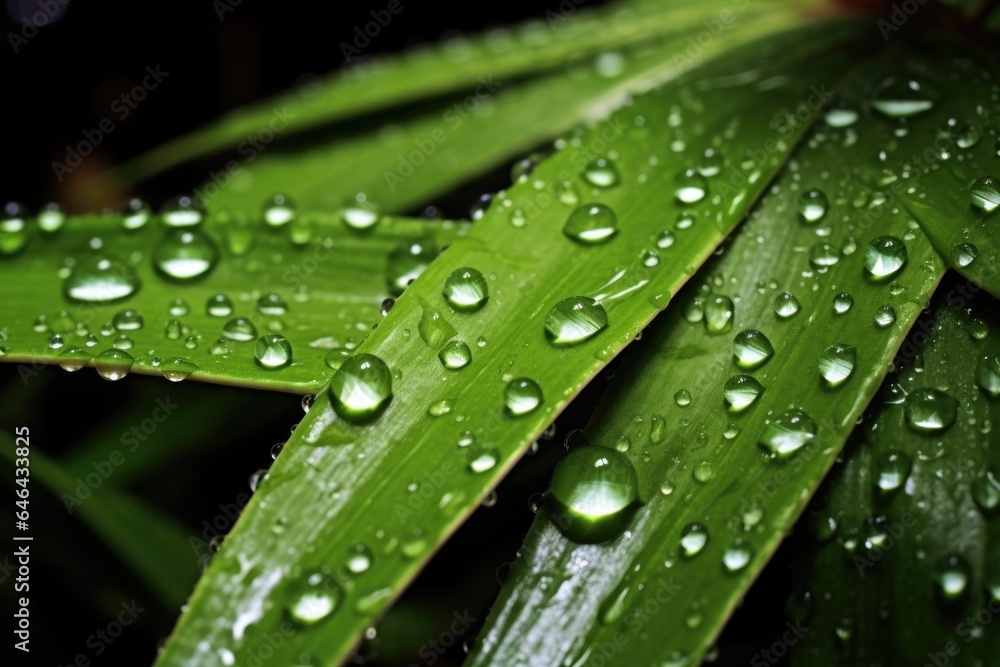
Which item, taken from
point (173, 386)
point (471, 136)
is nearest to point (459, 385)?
point (471, 136)

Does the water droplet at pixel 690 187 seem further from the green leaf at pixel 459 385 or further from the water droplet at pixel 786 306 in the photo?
the water droplet at pixel 786 306

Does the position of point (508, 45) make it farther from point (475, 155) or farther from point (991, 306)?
point (991, 306)

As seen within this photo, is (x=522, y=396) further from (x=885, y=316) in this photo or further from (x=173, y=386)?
(x=173, y=386)

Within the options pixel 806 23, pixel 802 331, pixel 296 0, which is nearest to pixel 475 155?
pixel 806 23

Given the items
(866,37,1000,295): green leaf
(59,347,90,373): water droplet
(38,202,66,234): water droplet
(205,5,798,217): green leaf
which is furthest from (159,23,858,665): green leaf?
(38,202,66,234): water droplet

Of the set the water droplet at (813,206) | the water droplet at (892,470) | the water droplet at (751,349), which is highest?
the water droplet at (813,206)

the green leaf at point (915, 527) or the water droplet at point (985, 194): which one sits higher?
the water droplet at point (985, 194)

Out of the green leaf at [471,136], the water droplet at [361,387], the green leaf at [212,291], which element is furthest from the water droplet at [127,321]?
the green leaf at [471,136]
